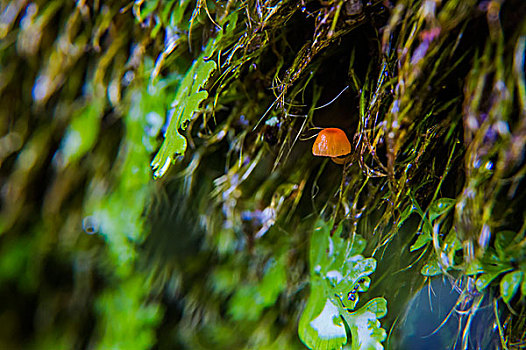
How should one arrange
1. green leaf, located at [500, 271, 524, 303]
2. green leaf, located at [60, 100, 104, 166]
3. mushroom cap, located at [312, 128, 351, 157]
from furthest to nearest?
green leaf, located at [60, 100, 104, 166] < mushroom cap, located at [312, 128, 351, 157] < green leaf, located at [500, 271, 524, 303]

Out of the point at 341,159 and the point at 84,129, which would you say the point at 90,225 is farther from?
the point at 341,159

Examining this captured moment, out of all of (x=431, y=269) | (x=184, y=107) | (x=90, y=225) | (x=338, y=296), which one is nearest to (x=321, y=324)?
(x=338, y=296)

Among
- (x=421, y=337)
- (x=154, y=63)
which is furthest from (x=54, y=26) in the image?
(x=421, y=337)

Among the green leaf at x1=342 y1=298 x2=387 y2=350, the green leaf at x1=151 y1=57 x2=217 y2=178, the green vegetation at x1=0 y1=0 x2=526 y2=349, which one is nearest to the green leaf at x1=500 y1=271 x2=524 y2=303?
the green vegetation at x1=0 y1=0 x2=526 y2=349

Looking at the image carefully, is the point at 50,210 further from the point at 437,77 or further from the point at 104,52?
the point at 437,77

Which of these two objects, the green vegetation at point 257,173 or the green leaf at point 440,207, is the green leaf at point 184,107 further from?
the green leaf at point 440,207

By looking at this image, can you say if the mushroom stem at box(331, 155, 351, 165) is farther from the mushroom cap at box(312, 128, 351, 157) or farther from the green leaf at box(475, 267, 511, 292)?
the green leaf at box(475, 267, 511, 292)

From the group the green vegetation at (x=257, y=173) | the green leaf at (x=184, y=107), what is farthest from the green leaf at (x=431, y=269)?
the green leaf at (x=184, y=107)
